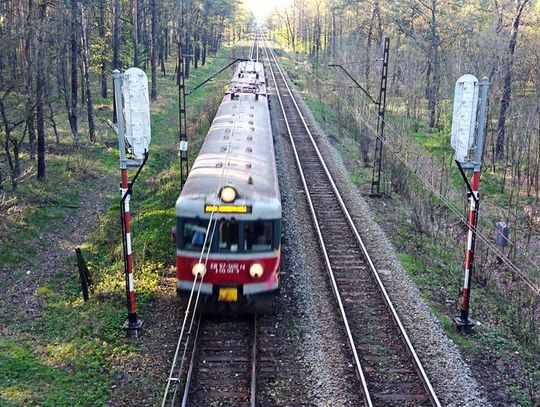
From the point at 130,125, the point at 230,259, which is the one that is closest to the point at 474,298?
the point at 230,259

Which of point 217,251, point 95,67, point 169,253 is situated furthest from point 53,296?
point 95,67

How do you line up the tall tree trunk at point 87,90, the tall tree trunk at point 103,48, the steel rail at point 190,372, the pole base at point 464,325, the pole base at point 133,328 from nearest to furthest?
1. the steel rail at point 190,372
2. the pole base at point 133,328
3. the pole base at point 464,325
4. the tall tree trunk at point 87,90
5. the tall tree trunk at point 103,48

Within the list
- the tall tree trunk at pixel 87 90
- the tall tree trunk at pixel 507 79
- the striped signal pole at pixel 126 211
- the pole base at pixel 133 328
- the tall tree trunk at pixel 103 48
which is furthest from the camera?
the tall tree trunk at pixel 103 48

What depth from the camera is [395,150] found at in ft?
82.8

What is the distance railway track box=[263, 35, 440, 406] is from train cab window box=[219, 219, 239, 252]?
2771 mm

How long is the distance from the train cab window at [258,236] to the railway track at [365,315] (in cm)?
229

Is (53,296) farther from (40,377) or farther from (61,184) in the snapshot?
(61,184)

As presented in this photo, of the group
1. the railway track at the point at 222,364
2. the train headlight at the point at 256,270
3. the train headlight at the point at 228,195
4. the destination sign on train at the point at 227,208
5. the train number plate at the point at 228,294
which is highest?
the train headlight at the point at 228,195

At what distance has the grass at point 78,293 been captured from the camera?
9.30 meters

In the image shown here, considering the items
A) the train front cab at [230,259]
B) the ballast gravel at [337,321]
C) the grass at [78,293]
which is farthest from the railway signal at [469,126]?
the grass at [78,293]

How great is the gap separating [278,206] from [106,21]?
34618 mm

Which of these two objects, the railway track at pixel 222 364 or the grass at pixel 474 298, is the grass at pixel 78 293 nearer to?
the railway track at pixel 222 364

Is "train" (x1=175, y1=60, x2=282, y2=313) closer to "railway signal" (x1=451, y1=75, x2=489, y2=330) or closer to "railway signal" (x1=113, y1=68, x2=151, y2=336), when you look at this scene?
"railway signal" (x1=113, y1=68, x2=151, y2=336)

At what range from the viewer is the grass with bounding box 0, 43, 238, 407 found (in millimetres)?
9297
